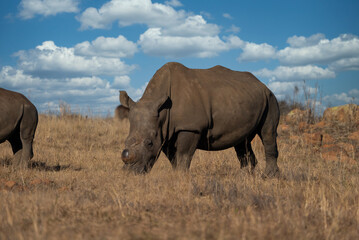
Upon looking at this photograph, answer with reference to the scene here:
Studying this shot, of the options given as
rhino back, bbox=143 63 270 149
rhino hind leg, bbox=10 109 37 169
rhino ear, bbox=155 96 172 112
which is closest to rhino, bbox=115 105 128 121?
rhino hind leg, bbox=10 109 37 169

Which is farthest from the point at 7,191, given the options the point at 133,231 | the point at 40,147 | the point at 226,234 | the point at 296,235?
the point at 40,147

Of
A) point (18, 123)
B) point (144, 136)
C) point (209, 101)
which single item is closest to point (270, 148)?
point (209, 101)

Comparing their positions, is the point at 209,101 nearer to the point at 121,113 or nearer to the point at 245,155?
the point at 245,155

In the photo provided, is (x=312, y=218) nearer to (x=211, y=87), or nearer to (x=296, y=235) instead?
(x=296, y=235)

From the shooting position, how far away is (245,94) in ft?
21.0

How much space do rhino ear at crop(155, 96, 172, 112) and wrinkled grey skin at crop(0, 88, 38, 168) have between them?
106 inches

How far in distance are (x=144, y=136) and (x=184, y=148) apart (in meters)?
0.60

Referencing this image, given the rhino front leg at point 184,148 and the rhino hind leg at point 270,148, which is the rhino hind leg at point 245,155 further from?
the rhino front leg at point 184,148

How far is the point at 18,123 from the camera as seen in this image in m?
6.76

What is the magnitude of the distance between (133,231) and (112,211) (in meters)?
0.66

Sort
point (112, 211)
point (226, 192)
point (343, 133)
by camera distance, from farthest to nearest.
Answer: point (343, 133) < point (226, 192) < point (112, 211)

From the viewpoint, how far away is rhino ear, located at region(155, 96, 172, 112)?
543 cm

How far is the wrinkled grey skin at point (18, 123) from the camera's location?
Result: 654cm

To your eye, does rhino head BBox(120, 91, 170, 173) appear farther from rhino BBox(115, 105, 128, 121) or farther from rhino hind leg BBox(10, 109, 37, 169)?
rhino BBox(115, 105, 128, 121)
